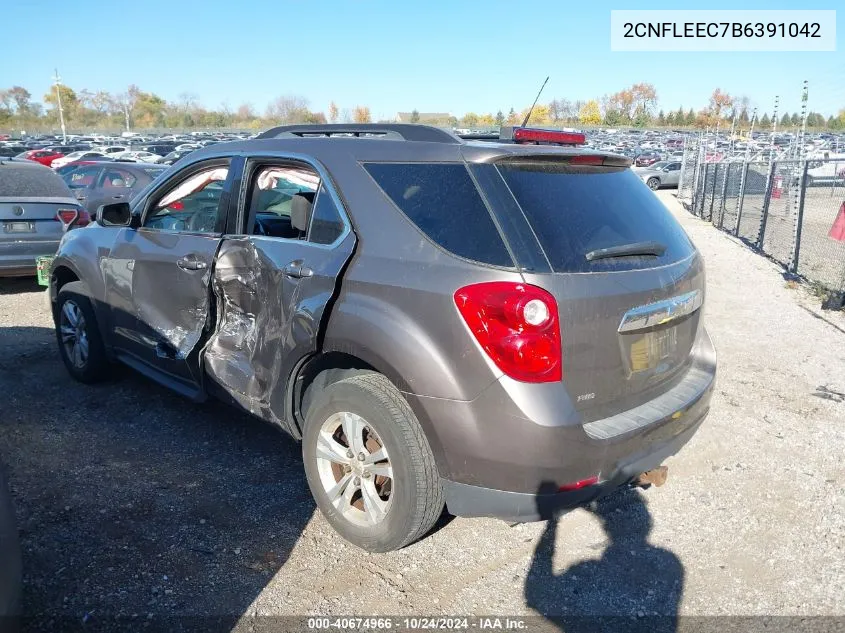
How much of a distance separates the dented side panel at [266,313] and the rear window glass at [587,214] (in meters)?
0.82

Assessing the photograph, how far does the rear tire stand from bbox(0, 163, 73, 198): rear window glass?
4.11 m

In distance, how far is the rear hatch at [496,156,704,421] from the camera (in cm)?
252

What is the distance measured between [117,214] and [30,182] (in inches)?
202

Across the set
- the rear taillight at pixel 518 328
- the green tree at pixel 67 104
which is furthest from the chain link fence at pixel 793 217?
the green tree at pixel 67 104

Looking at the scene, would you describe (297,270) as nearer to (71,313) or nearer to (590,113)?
(71,313)

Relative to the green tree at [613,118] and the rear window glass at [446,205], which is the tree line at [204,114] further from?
the rear window glass at [446,205]

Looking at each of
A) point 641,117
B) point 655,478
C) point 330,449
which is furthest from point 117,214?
point 641,117

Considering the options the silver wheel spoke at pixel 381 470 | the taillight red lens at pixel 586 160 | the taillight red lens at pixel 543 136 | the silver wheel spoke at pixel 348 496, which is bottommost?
the silver wheel spoke at pixel 348 496

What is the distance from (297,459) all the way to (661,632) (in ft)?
7.05

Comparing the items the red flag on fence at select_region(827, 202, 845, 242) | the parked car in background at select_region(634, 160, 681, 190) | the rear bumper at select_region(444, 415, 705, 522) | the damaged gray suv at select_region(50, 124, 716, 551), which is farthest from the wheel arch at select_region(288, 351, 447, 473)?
the parked car in background at select_region(634, 160, 681, 190)

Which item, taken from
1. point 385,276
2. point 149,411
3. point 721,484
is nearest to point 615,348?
point 385,276

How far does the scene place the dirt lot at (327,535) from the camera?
2689 millimetres

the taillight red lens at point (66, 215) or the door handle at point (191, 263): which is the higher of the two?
the door handle at point (191, 263)

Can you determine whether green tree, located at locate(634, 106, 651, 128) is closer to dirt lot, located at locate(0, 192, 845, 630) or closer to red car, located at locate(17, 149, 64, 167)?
red car, located at locate(17, 149, 64, 167)
